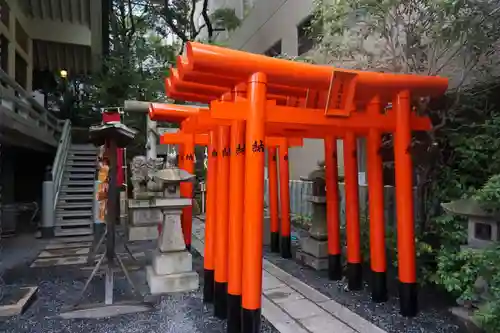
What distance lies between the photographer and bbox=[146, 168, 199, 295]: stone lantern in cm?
578

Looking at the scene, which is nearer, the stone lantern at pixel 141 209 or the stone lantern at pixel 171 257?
the stone lantern at pixel 171 257

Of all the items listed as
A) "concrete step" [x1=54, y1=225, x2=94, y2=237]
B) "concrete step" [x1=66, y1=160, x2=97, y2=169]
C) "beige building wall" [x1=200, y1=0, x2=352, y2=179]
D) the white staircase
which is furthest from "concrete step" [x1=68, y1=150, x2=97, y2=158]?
"beige building wall" [x1=200, y1=0, x2=352, y2=179]

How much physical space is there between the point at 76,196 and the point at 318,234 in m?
8.61

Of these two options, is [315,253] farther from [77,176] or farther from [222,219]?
[77,176]

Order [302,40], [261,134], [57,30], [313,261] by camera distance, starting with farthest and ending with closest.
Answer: [57,30]
[302,40]
[313,261]
[261,134]

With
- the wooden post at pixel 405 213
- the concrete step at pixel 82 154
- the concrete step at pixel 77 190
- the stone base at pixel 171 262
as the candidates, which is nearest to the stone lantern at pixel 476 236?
the wooden post at pixel 405 213

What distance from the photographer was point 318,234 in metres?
7.21

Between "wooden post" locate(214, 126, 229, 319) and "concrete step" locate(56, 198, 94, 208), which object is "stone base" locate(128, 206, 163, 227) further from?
"wooden post" locate(214, 126, 229, 319)

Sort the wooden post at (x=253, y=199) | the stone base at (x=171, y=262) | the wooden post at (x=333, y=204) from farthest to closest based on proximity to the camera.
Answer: the wooden post at (x=333, y=204) → the stone base at (x=171, y=262) → the wooden post at (x=253, y=199)

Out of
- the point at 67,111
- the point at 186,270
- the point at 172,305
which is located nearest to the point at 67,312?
the point at 172,305

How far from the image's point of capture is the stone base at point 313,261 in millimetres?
6996

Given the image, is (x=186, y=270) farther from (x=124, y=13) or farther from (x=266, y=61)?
(x=124, y=13)

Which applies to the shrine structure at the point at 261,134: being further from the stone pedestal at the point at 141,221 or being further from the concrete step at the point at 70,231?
the concrete step at the point at 70,231

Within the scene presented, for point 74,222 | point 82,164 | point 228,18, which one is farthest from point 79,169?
point 228,18
